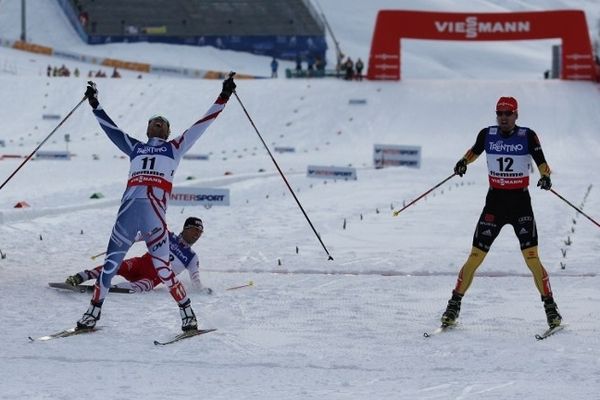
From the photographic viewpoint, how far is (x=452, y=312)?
8.90 metres

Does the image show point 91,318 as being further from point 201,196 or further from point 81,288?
point 201,196

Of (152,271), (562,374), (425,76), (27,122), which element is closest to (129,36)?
(425,76)

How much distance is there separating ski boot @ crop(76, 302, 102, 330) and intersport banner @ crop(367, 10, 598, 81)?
35.4 meters

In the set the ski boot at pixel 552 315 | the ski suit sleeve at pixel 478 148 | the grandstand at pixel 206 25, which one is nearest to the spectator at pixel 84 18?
the grandstand at pixel 206 25

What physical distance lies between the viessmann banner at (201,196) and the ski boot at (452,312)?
10105mm

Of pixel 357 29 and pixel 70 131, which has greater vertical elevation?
pixel 357 29

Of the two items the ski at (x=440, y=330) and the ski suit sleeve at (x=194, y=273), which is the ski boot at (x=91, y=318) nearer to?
the ski suit sleeve at (x=194, y=273)

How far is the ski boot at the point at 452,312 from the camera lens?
8.83 metres

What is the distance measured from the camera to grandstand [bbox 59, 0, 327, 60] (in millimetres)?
64125

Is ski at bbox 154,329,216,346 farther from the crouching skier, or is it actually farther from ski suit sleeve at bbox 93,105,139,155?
ski suit sleeve at bbox 93,105,139,155

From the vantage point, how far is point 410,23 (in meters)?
43.0

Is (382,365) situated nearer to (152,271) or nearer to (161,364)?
(161,364)

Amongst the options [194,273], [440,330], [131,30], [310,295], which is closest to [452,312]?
[440,330]

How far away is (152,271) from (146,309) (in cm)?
99
